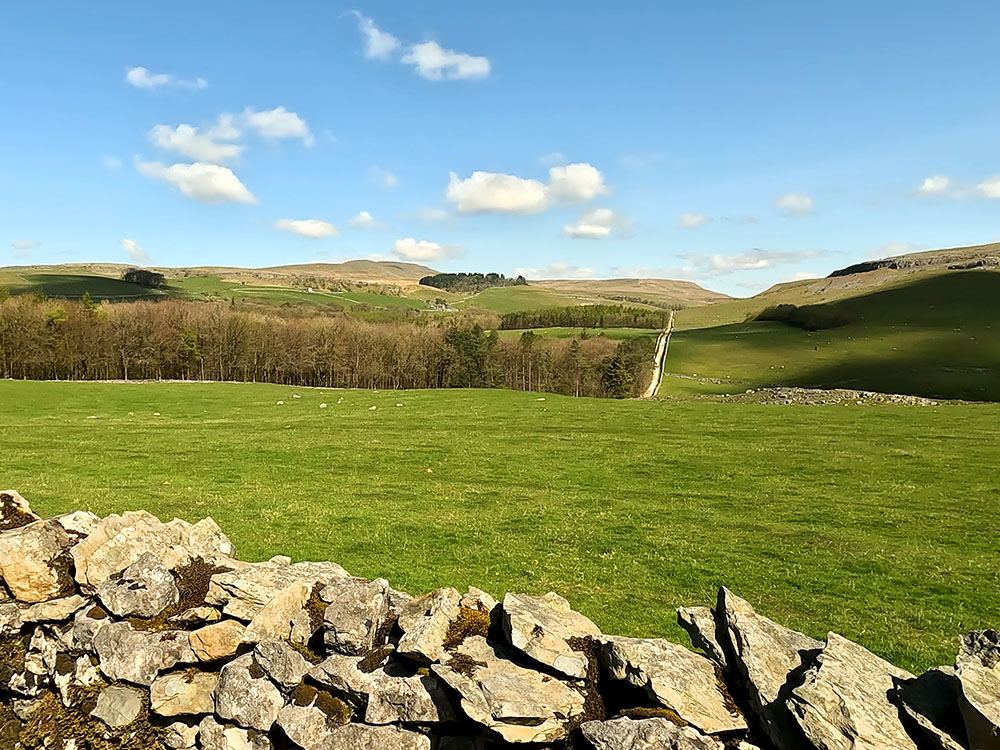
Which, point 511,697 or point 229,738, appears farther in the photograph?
point 229,738

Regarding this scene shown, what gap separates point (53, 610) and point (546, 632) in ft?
20.9

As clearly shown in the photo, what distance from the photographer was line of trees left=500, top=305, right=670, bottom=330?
6432 inches

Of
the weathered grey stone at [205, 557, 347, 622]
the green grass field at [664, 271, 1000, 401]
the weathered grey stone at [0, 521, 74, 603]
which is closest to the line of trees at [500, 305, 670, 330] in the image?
the green grass field at [664, 271, 1000, 401]

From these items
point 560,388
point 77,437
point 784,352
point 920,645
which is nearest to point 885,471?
point 920,645

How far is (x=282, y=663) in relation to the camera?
6.46 m

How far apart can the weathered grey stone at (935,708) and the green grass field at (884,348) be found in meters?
81.1

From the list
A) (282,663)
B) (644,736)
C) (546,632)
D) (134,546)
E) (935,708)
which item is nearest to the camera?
(644,736)

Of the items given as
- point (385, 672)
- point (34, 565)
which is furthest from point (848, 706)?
point (34, 565)

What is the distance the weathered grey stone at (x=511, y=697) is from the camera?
210 inches

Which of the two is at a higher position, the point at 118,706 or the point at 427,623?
the point at 427,623

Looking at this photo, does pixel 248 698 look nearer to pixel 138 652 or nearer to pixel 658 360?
pixel 138 652

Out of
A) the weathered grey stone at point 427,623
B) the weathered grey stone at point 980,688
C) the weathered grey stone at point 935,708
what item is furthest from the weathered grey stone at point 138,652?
the weathered grey stone at point 980,688

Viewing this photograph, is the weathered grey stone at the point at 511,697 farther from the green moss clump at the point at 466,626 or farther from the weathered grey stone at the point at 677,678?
the weathered grey stone at the point at 677,678

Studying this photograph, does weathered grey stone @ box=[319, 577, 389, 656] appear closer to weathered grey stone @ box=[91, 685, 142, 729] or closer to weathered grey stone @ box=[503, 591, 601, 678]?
weathered grey stone @ box=[503, 591, 601, 678]
